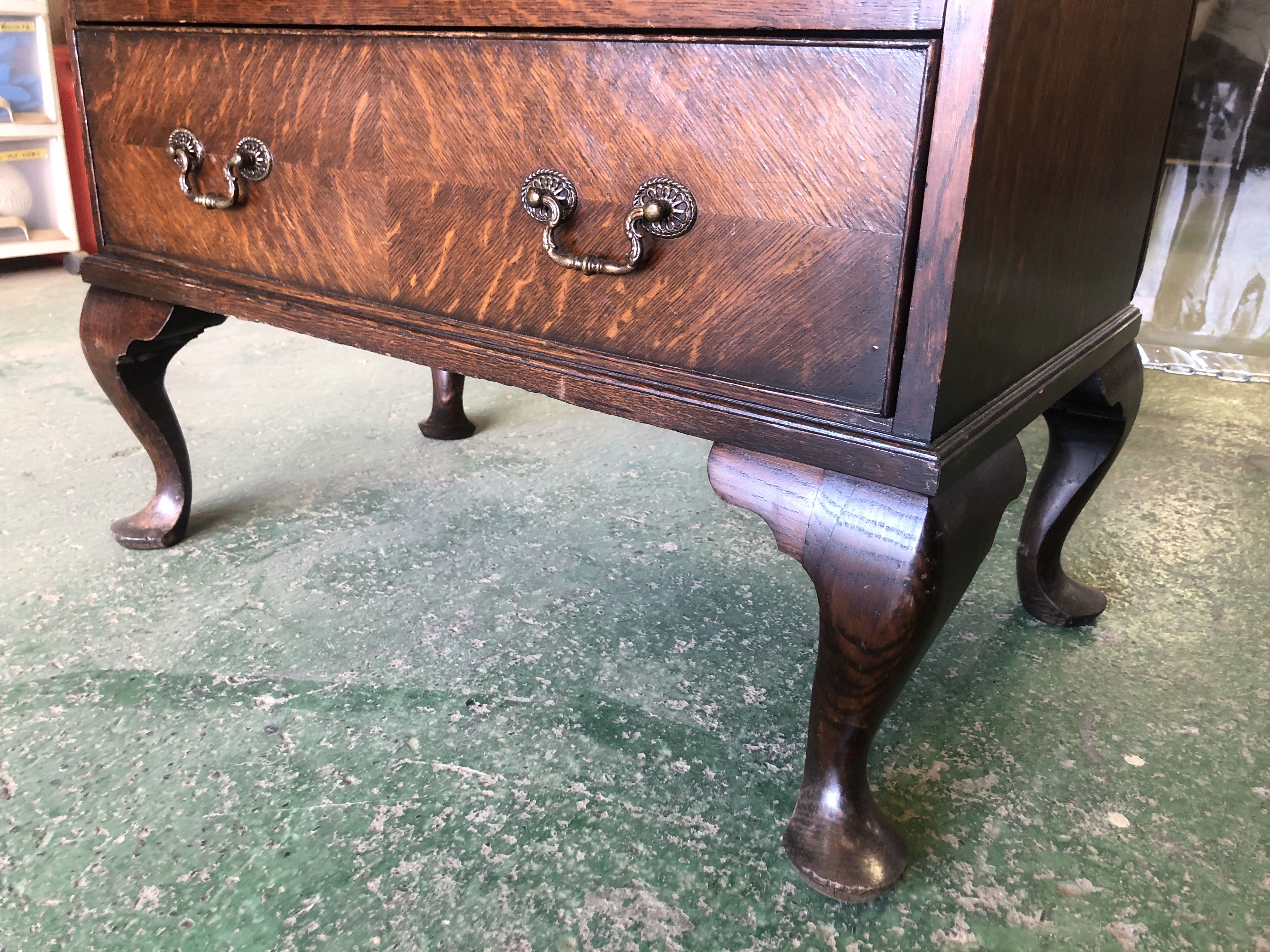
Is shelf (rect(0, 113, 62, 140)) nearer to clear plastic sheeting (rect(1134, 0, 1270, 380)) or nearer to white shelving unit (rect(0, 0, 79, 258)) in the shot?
white shelving unit (rect(0, 0, 79, 258))

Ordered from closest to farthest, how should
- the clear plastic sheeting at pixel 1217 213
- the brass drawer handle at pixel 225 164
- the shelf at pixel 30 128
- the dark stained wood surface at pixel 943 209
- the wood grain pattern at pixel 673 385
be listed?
the dark stained wood surface at pixel 943 209 < the wood grain pattern at pixel 673 385 < the brass drawer handle at pixel 225 164 < the clear plastic sheeting at pixel 1217 213 < the shelf at pixel 30 128

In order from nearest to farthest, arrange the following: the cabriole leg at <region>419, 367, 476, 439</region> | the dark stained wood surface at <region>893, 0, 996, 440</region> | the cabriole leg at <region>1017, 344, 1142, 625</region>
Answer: the dark stained wood surface at <region>893, 0, 996, 440</region>
the cabriole leg at <region>1017, 344, 1142, 625</region>
the cabriole leg at <region>419, 367, 476, 439</region>

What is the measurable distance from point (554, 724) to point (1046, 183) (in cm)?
67

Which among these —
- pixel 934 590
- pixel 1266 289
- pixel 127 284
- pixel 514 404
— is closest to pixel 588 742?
pixel 934 590

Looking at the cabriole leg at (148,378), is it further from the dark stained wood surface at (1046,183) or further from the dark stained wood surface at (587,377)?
the dark stained wood surface at (1046,183)

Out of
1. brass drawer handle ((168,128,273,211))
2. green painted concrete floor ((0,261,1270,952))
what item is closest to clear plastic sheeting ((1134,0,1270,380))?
green painted concrete floor ((0,261,1270,952))

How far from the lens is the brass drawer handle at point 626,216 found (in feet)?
2.13

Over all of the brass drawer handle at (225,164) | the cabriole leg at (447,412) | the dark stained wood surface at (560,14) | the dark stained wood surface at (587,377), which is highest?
the dark stained wood surface at (560,14)

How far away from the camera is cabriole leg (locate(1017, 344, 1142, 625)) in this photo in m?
1.01

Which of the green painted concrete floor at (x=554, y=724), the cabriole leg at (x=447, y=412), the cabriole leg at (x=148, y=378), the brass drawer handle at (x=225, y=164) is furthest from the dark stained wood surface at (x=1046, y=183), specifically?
the cabriole leg at (x=447, y=412)

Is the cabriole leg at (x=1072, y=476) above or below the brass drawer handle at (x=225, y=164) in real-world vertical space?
below

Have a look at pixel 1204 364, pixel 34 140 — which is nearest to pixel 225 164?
pixel 1204 364

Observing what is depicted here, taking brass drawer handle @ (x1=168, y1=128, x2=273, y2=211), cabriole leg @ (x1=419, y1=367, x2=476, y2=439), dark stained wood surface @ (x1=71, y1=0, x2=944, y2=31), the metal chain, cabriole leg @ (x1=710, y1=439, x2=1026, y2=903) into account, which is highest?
dark stained wood surface @ (x1=71, y1=0, x2=944, y2=31)

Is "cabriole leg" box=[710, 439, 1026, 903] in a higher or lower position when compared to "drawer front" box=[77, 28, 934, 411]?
lower
